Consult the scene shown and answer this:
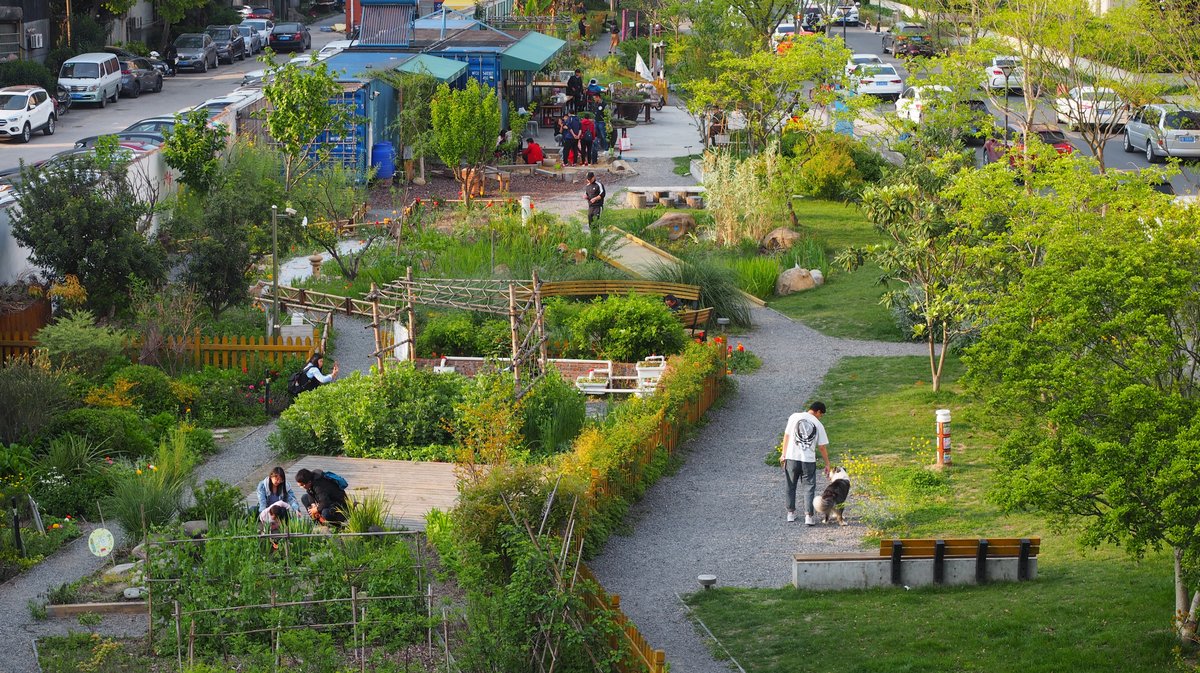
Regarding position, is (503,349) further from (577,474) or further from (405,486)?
(577,474)

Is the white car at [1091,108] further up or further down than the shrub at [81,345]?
further up

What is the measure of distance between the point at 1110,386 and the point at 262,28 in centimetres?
5929

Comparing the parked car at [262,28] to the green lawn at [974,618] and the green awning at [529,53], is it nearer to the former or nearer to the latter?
the green awning at [529,53]

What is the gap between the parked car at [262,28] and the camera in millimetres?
64875

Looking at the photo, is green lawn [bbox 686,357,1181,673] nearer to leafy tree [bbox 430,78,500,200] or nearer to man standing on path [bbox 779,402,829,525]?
man standing on path [bbox 779,402,829,525]

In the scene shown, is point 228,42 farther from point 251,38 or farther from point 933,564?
point 933,564

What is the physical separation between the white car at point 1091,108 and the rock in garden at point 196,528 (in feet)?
80.7

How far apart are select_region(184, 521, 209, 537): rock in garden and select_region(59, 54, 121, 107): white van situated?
36376 millimetres

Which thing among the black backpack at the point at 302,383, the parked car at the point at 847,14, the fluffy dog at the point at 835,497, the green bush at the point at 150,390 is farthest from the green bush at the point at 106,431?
the parked car at the point at 847,14

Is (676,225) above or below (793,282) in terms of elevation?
above

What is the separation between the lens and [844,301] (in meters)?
26.9

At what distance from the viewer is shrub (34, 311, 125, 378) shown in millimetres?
19828

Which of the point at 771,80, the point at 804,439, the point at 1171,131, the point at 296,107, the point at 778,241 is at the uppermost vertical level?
the point at 771,80

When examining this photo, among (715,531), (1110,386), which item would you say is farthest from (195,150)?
(1110,386)
